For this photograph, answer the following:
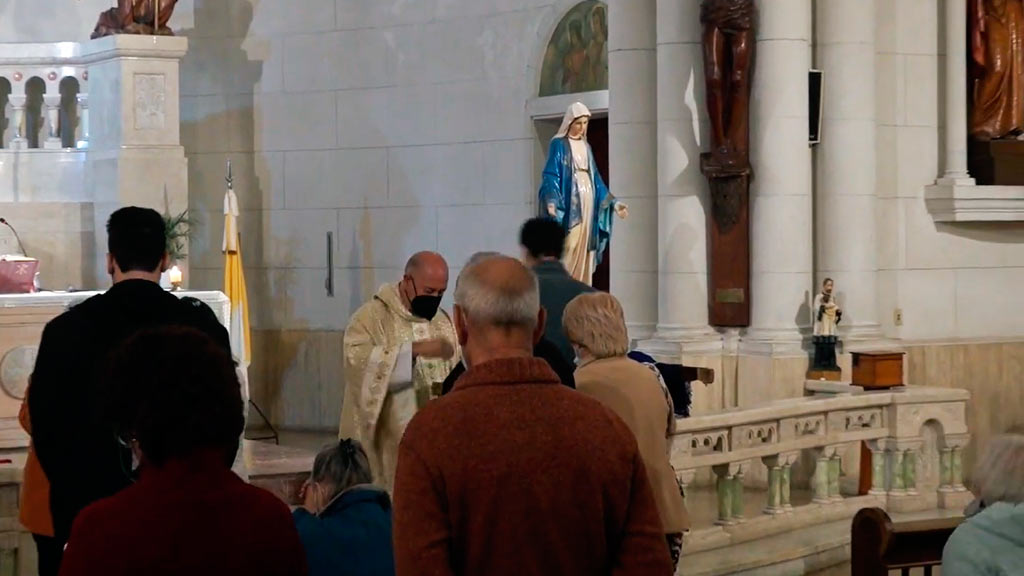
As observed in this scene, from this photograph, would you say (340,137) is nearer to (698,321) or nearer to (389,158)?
(389,158)

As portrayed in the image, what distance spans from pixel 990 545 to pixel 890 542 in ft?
3.01

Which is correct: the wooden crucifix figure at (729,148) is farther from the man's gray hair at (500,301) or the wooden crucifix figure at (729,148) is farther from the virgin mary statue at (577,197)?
the man's gray hair at (500,301)

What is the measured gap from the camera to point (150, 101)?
42.2 feet

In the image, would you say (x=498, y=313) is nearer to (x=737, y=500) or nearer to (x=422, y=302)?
(x=422, y=302)

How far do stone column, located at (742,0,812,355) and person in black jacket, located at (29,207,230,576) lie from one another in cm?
686

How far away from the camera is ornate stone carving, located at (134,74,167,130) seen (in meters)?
12.8

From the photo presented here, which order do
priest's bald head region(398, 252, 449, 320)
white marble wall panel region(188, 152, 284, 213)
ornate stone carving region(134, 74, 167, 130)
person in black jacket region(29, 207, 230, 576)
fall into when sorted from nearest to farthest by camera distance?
person in black jacket region(29, 207, 230, 576) → priest's bald head region(398, 252, 449, 320) → ornate stone carving region(134, 74, 167, 130) → white marble wall panel region(188, 152, 284, 213)

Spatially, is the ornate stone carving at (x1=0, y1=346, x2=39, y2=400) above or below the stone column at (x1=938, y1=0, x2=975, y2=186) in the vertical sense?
below

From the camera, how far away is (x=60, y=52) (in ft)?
43.6

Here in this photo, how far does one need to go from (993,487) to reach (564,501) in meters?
1.66

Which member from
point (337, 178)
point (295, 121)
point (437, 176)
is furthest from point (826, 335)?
point (295, 121)

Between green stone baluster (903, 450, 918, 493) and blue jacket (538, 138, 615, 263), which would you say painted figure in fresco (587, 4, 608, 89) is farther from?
green stone baluster (903, 450, 918, 493)

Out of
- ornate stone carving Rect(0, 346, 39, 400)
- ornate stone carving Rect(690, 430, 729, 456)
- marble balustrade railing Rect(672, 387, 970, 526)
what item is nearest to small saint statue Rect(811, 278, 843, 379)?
marble balustrade railing Rect(672, 387, 970, 526)

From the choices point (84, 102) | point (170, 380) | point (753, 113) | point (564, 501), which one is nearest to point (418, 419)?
point (564, 501)
